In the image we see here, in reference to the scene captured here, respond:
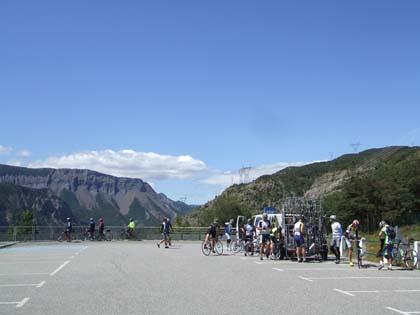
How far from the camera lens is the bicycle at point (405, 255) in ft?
68.3

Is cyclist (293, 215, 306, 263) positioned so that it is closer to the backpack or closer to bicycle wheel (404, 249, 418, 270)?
the backpack

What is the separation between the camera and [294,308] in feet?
37.1

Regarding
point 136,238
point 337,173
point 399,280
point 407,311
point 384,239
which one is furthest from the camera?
point 337,173

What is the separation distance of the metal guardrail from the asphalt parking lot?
22280 millimetres

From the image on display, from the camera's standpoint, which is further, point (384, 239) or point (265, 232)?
point (265, 232)

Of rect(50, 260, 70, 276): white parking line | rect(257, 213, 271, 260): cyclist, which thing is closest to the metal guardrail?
rect(257, 213, 271, 260): cyclist

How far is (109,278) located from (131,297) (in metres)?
4.07

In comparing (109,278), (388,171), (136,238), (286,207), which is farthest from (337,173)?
(109,278)

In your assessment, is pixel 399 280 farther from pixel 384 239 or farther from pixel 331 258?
pixel 331 258

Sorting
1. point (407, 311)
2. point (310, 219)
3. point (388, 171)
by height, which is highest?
point (388, 171)

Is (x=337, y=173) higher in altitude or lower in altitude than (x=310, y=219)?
higher

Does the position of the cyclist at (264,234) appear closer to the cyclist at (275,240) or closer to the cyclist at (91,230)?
the cyclist at (275,240)

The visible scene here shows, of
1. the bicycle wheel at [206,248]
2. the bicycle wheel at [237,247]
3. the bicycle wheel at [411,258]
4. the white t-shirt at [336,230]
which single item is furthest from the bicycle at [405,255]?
the bicycle wheel at [237,247]

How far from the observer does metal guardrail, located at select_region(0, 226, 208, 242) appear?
42.9 metres
